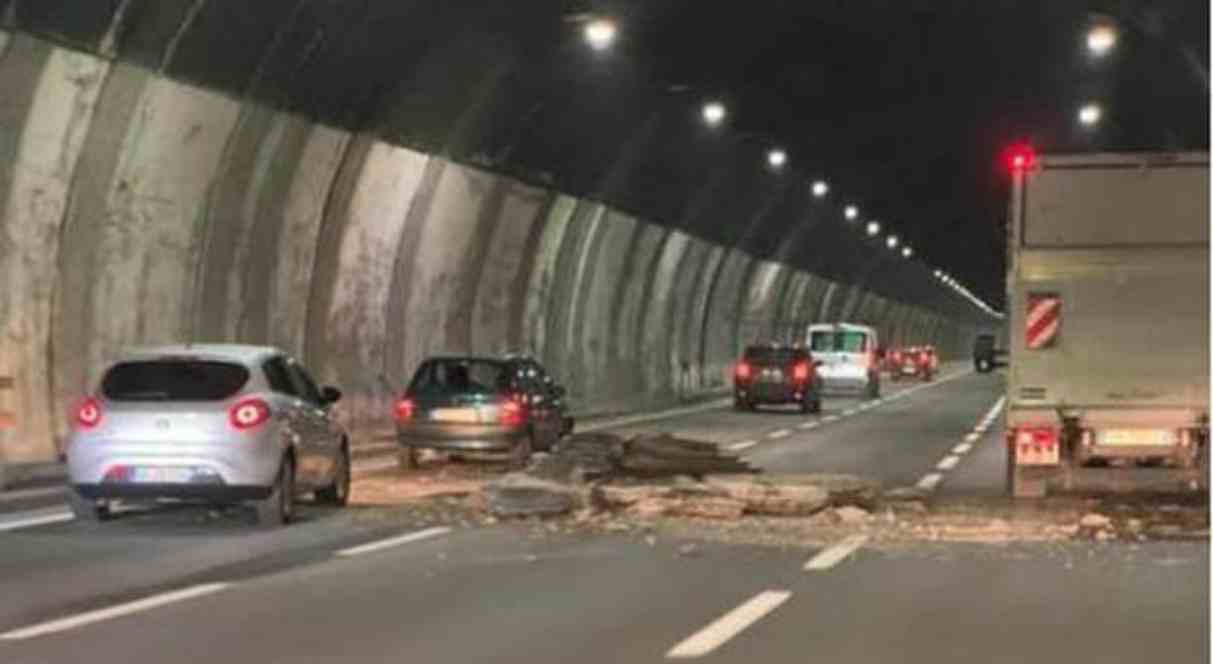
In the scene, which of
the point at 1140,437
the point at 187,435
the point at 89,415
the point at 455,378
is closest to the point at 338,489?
the point at 187,435

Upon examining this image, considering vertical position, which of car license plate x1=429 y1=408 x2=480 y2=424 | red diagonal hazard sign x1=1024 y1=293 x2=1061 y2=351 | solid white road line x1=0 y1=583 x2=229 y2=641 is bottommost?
solid white road line x1=0 y1=583 x2=229 y2=641

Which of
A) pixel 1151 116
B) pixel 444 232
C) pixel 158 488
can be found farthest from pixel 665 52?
pixel 158 488

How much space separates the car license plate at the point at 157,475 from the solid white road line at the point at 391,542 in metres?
1.92

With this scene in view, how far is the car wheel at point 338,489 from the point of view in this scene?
66.4 ft

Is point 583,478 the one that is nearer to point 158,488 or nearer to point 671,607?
point 158,488

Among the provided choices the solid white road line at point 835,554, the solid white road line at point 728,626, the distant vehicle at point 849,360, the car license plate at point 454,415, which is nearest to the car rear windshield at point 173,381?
the solid white road line at point 835,554

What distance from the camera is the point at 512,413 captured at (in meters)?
26.3

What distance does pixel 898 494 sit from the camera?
70.5 feet

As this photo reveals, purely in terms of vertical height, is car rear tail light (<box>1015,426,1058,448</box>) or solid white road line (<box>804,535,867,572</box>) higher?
car rear tail light (<box>1015,426,1058,448</box>)

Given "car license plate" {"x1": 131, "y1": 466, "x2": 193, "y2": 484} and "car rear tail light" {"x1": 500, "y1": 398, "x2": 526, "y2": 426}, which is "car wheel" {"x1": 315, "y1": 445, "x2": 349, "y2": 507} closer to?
"car license plate" {"x1": 131, "y1": 466, "x2": 193, "y2": 484}

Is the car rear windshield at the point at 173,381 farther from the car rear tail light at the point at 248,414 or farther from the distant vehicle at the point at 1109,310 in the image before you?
the distant vehicle at the point at 1109,310

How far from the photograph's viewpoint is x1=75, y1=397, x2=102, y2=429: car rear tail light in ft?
58.1

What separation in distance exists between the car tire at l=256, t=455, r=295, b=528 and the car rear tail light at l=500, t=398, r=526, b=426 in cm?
776

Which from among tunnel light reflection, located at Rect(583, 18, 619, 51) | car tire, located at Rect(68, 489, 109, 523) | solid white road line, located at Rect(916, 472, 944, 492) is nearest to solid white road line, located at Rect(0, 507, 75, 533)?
car tire, located at Rect(68, 489, 109, 523)
